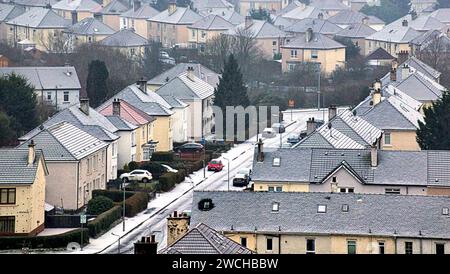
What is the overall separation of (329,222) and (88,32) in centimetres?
8274

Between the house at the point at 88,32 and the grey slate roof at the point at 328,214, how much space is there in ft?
251

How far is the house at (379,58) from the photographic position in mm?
100500

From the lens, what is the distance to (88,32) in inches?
4402

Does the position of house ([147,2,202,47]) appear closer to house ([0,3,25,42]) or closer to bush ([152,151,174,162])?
house ([0,3,25,42])

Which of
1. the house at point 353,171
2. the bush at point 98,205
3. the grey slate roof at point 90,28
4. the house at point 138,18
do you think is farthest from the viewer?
the house at point 138,18

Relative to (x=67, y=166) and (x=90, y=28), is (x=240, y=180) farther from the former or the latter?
(x=90, y=28)

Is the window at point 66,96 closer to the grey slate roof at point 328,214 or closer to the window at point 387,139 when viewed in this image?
the window at point 387,139

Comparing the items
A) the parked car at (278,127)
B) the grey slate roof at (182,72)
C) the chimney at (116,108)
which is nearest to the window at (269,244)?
the chimney at (116,108)

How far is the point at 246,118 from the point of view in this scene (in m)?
70.2

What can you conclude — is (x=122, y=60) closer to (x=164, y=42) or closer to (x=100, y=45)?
(x=100, y=45)

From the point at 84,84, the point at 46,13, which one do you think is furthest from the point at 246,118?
the point at 46,13

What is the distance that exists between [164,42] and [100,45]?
27.8 meters

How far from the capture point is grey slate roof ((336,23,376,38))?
116188 mm

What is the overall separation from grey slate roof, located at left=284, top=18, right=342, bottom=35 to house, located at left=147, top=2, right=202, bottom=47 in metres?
9.75
